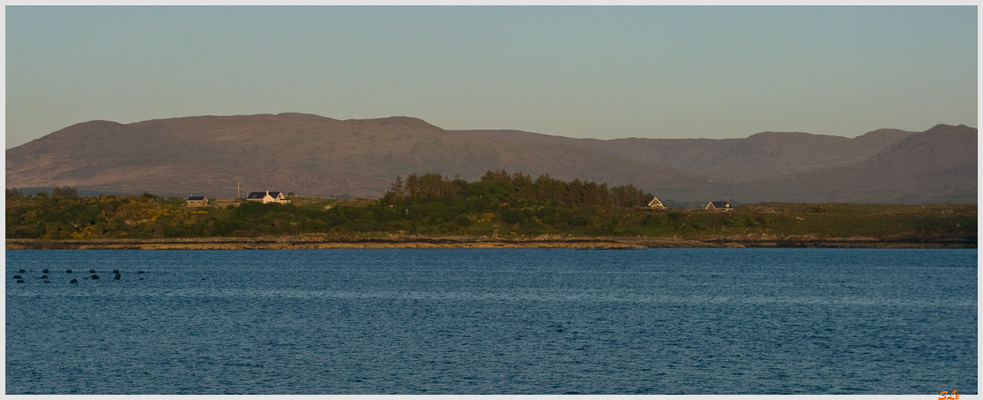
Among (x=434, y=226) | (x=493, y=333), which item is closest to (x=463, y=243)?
(x=434, y=226)

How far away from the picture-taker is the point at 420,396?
1596 inches

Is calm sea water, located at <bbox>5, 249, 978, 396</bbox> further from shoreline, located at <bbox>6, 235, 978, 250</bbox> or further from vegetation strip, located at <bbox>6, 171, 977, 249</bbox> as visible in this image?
vegetation strip, located at <bbox>6, 171, 977, 249</bbox>

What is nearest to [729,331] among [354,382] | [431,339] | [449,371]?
[431,339]

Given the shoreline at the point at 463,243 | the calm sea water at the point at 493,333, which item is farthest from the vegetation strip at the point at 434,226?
the calm sea water at the point at 493,333

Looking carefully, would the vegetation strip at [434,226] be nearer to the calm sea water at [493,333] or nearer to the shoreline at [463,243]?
the shoreline at [463,243]

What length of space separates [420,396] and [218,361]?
13079 millimetres

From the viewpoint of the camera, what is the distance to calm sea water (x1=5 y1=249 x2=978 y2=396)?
44.4 meters

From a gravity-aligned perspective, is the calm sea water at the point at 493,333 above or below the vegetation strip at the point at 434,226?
below

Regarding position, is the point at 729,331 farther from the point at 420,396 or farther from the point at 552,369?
the point at 420,396

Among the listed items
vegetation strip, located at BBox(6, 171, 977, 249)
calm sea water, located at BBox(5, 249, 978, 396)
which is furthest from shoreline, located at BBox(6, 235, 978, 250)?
calm sea water, located at BBox(5, 249, 978, 396)

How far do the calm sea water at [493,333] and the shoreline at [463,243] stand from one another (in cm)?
5721

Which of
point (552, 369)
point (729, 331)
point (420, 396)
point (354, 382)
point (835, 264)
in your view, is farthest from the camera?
point (835, 264)

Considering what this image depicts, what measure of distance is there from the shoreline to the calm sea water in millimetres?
57208

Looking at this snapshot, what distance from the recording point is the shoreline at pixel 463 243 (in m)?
171
